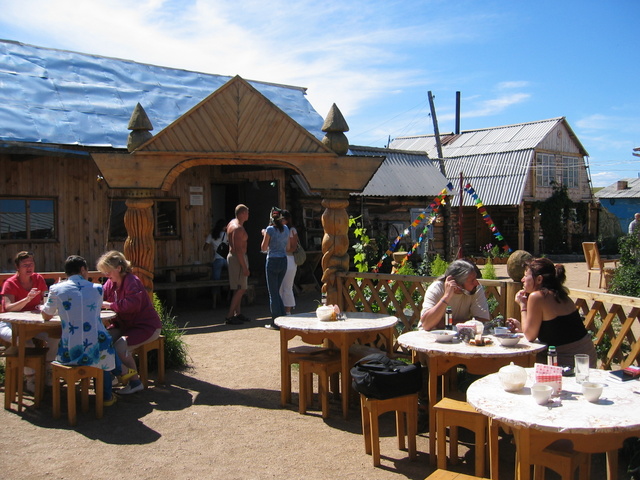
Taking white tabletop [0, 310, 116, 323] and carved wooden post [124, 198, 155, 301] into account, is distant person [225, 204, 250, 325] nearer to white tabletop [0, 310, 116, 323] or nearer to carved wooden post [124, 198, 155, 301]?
carved wooden post [124, 198, 155, 301]

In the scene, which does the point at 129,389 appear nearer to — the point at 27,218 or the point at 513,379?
the point at 513,379

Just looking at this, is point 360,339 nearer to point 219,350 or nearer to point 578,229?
point 219,350

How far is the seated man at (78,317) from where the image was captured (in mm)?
5234

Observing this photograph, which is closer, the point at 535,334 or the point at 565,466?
the point at 565,466

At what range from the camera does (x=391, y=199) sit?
1656 centimetres

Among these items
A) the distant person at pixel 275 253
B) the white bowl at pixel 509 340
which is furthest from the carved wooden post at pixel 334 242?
the white bowl at pixel 509 340

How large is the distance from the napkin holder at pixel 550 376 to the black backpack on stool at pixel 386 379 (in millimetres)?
1036

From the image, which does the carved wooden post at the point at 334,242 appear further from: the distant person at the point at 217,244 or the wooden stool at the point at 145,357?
the distant person at the point at 217,244

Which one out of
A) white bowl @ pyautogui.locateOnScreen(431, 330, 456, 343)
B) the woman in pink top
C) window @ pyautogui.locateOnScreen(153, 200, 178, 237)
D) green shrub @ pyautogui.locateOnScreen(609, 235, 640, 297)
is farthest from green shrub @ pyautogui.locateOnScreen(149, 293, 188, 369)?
green shrub @ pyautogui.locateOnScreen(609, 235, 640, 297)

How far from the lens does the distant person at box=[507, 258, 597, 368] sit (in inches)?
175

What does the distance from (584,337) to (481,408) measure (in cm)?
162

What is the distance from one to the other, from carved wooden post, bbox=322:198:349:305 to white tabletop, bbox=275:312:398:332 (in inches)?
37.0

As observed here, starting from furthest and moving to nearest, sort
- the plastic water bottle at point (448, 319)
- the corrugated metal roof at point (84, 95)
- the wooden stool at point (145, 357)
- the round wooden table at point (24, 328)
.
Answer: the corrugated metal roof at point (84, 95) < the wooden stool at point (145, 357) < the round wooden table at point (24, 328) < the plastic water bottle at point (448, 319)

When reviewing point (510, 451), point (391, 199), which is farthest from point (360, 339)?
point (391, 199)
